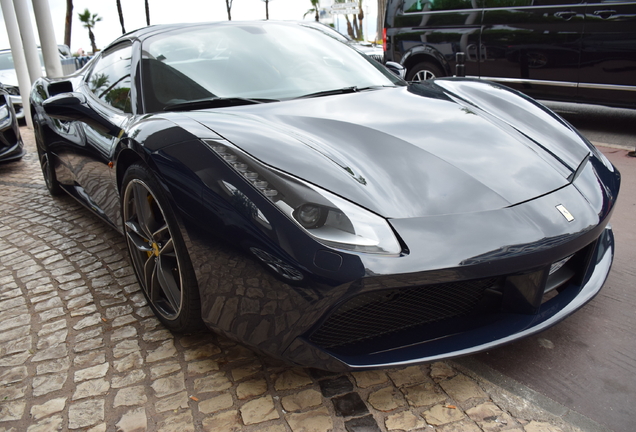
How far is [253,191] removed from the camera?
1.71 metres

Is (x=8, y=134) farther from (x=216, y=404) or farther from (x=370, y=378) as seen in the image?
(x=370, y=378)

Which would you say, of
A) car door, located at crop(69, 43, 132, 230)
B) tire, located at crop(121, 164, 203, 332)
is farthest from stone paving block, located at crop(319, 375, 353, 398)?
car door, located at crop(69, 43, 132, 230)

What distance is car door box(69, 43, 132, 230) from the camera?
8.71 feet

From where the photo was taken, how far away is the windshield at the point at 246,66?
2.54m

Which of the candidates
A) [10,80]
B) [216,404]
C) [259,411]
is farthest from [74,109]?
[10,80]

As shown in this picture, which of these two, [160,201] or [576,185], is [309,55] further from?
[576,185]

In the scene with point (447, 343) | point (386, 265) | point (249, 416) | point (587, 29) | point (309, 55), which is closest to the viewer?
point (386, 265)

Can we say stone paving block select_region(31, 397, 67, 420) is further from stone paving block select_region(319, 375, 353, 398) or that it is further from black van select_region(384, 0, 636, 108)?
black van select_region(384, 0, 636, 108)

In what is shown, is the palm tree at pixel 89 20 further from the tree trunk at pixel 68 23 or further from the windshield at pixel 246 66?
the windshield at pixel 246 66

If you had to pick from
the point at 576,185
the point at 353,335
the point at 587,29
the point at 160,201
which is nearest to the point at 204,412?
the point at 353,335

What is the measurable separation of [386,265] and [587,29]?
5032 millimetres

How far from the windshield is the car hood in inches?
8.5

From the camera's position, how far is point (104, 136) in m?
2.69

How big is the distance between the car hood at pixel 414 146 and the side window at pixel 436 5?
4.35 metres
